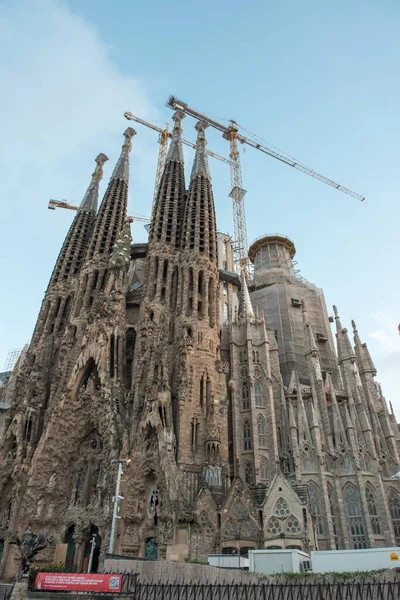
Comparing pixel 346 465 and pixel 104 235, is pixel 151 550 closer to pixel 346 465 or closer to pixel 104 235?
pixel 346 465

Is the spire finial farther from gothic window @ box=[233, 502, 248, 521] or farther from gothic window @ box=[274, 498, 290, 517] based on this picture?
gothic window @ box=[274, 498, 290, 517]

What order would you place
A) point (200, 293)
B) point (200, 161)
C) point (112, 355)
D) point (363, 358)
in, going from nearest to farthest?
1. point (112, 355)
2. point (200, 293)
3. point (363, 358)
4. point (200, 161)

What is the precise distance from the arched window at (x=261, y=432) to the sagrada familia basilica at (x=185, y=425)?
0.22m

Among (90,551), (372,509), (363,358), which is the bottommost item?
(90,551)

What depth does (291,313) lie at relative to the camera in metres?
48.3

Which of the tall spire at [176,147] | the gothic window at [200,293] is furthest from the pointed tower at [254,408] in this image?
the tall spire at [176,147]

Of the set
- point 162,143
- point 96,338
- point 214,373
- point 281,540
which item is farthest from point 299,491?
point 162,143

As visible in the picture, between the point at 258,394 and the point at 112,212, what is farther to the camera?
the point at 112,212

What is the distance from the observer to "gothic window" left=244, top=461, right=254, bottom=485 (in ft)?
110

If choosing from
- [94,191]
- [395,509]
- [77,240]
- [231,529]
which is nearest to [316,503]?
[395,509]

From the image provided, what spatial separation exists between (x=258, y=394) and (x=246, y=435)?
3.48 metres

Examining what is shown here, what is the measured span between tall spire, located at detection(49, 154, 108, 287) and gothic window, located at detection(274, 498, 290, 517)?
32506mm

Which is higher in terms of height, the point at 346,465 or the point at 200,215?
the point at 200,215

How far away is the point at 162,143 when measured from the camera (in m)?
82.9
